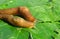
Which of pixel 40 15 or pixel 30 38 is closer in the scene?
pixel 30 38

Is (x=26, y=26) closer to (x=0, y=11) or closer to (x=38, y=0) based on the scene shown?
(x=0, y=11)

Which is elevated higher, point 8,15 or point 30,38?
point 8,15

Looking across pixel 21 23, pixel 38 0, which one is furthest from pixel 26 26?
pixel 38 0

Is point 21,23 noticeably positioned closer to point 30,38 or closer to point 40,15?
point 30,38

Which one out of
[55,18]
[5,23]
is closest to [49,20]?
[55,18]

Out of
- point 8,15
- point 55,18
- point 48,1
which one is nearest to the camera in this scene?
point 8,15

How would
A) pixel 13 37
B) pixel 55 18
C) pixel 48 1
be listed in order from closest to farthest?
pixel 13 37, pixel 55 18, pixel 48 1
